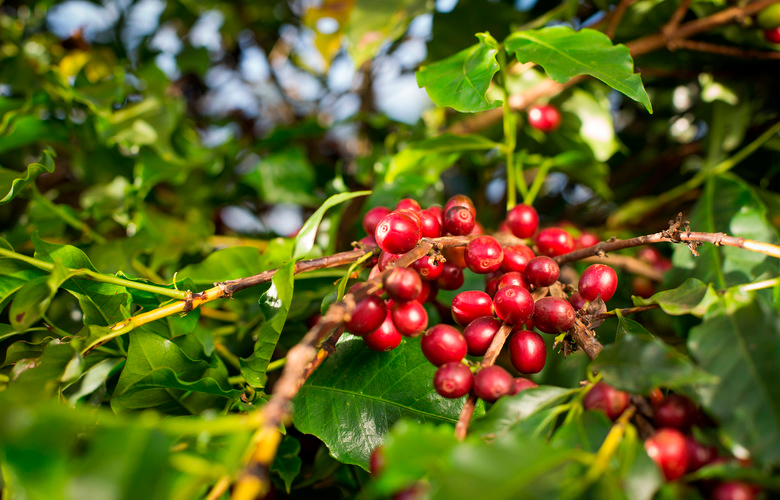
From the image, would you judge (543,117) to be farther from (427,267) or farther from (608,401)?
(608,401)

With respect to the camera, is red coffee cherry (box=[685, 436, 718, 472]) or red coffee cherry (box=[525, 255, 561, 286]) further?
red coffee cherry (box=[525, 255, 561, 286])

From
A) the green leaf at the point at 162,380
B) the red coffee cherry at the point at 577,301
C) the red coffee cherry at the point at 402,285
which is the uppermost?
the red coffee cherry at the point at 402,285

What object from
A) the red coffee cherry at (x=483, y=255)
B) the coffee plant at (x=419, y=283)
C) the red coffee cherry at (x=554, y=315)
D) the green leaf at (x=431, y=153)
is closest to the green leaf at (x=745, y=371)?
the coffee plant at (x=419, y=283)

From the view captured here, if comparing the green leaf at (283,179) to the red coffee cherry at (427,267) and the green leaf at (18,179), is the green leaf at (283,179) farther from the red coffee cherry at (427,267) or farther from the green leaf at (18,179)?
the red coffee cherry at (427,267)

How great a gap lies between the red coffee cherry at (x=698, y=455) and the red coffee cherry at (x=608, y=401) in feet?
0.21

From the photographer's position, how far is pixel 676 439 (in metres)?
0.45

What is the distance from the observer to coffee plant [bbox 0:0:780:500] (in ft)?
1.40

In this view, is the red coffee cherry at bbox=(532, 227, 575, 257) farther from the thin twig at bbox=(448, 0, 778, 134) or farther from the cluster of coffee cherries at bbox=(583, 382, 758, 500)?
the thin twig at bbox=(448, 0, 778, 134)

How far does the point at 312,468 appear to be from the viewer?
2.63 feet

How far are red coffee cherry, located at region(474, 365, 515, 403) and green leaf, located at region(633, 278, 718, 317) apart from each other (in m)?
0.22

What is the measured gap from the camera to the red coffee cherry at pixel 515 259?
715mm

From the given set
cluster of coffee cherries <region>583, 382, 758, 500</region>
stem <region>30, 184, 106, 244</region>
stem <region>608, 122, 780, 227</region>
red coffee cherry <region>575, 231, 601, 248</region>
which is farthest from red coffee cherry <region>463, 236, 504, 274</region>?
stem <region>30, 184, 106, 244</region>

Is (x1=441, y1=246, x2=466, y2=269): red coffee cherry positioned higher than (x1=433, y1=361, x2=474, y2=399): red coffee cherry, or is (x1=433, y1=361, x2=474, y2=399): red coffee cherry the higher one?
(x1=433, y1=361, x2=474, y2=399): red coffee cherry

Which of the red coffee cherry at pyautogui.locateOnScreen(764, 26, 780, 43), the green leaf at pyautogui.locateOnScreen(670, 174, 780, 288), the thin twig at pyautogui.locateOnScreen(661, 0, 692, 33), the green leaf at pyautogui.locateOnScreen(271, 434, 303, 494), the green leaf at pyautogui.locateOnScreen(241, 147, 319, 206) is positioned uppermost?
the thin twig at pyautogui.locateOnScreen(661, 0, 692, 33)
